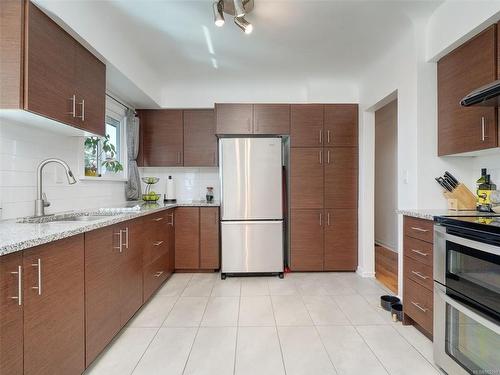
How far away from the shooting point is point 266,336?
6.56ft

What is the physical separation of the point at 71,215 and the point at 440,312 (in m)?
2.63

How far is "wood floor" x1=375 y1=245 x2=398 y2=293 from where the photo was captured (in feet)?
10.1

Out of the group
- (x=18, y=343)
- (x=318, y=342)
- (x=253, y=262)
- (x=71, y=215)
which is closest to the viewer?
(x=18, y=343)

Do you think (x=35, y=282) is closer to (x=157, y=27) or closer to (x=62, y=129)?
(x=62, y=129)

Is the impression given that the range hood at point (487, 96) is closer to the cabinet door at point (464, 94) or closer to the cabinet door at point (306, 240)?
the cabinet door at point (464, 94)

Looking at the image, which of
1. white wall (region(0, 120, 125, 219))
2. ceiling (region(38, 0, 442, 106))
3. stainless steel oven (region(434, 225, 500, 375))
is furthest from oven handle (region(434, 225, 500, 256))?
white wall (region(0, 120, 125, 219))

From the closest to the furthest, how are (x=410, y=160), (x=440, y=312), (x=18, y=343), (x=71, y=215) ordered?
1. (x=18, y=343)
2. (x=440, y=312)
3. (x=71, y=215)
4. (x=410, y=160)

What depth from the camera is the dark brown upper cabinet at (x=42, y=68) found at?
1.45 meters

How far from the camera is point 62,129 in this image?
2025 mm

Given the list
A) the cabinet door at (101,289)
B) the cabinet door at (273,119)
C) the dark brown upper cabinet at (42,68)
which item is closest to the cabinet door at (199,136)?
the cabinet door at (273,119)

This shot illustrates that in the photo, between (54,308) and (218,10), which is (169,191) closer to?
(218,10)

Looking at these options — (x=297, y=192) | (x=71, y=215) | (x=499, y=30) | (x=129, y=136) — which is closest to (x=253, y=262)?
(x=297, y=192)

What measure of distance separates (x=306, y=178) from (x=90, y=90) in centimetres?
242

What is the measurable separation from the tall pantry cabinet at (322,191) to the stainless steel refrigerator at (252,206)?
0.25 metres
